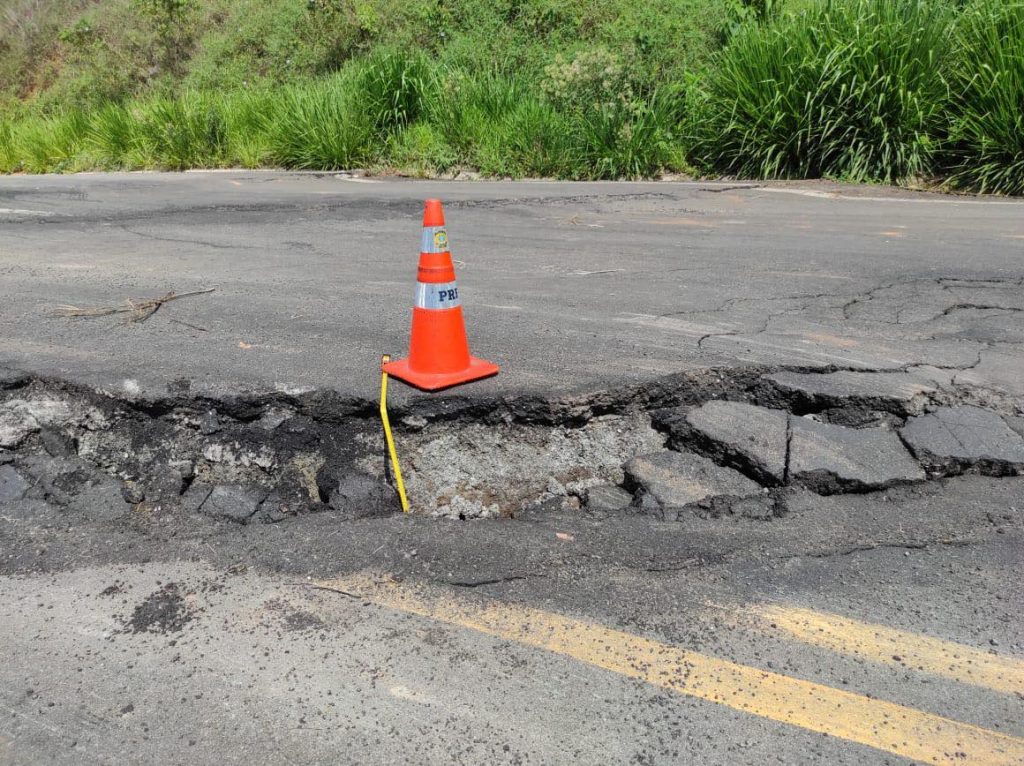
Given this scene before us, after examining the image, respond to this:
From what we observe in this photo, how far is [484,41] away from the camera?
14.8m

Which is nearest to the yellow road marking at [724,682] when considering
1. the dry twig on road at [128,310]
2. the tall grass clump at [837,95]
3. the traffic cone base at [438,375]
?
the traffic cone base at [438,375]

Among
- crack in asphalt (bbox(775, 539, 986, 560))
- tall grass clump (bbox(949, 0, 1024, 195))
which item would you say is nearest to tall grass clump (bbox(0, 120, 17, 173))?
tall grass clump (bbox(949, 0, 1024, 195))

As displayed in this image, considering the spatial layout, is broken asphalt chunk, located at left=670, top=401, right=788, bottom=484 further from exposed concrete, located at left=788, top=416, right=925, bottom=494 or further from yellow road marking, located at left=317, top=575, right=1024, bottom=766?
yellow road marking, located at left=317, top=575, right=1024, bottom=766

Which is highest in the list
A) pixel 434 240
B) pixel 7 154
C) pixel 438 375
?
pixel 434 240

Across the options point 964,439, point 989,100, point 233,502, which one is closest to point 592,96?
point 989,100

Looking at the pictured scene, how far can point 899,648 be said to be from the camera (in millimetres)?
2248

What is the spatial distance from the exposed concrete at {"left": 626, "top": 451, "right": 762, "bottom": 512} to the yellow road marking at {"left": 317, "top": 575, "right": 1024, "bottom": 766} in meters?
0.82

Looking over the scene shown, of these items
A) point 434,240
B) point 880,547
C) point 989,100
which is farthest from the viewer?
point 989,100

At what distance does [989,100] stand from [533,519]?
8.83 meters

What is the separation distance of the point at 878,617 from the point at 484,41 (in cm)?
1423

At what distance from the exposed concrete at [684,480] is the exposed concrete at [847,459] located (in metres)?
0.21

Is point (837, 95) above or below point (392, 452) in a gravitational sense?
above

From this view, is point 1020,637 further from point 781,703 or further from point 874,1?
point 874,1

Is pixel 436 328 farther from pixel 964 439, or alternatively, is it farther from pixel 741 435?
pixel 964 439
